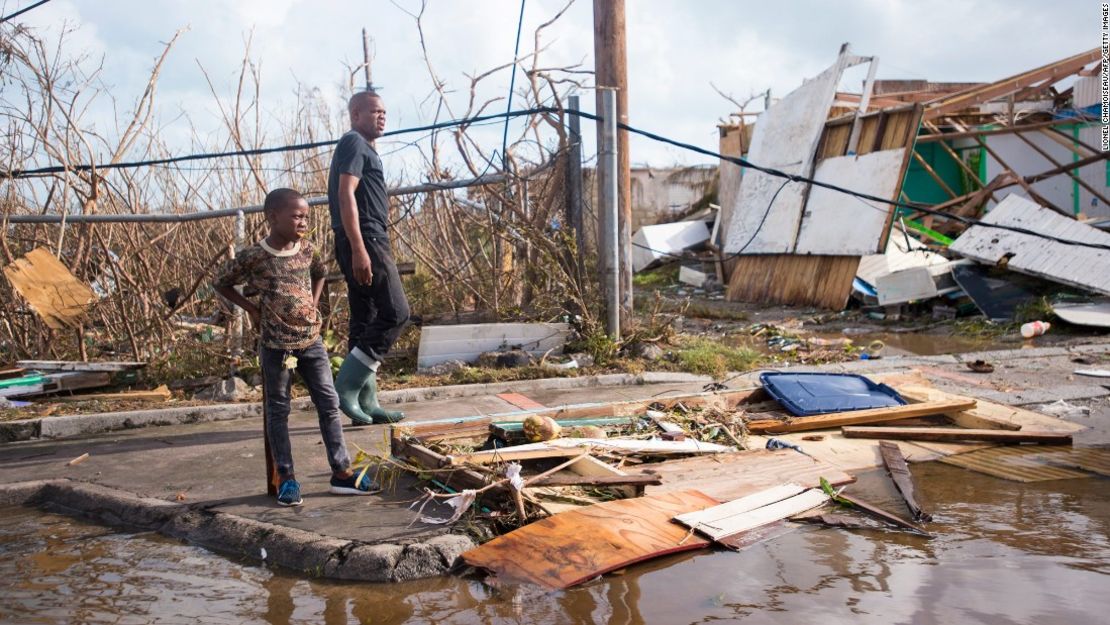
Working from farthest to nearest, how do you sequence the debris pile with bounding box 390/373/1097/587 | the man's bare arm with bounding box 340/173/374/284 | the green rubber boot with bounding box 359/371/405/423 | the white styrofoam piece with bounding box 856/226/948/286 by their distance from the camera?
the white styrofoam piece with bounding box 856/226/948/286 < the green rubber boot with bounding box 359/371/405/423 < the man's bare arm with bounding box 340/173/374/284 < the debris pile with bounding box 390/373/1097/587

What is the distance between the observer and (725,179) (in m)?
19.5

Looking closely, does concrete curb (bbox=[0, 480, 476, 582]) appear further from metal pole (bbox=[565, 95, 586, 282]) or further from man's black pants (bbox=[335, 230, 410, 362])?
metal pole (bbox=[565, 95, 586, 282])

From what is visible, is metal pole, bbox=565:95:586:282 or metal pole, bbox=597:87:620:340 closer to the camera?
metal pole, bbox=597:87:620:340

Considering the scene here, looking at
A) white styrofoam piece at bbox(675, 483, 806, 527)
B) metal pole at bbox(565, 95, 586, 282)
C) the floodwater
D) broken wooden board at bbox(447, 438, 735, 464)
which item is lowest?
the floodwater

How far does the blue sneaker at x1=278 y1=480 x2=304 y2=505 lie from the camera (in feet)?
13.7

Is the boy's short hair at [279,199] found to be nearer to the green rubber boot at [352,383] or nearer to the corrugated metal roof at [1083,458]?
the green rubber boot at [352,383]

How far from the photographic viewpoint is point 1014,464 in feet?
16.5

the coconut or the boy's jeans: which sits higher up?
the boy's jeans

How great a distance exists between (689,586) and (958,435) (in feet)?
9.50

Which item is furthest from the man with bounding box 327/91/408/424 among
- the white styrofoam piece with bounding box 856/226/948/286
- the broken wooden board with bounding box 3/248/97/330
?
the white styrofoam piece with bounding box 856/226/948/286

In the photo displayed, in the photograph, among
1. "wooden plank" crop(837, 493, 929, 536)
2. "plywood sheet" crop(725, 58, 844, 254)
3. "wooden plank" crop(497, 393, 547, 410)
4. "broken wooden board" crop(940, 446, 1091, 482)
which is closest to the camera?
"wooden plank" crop(837, 493, 929, 536)

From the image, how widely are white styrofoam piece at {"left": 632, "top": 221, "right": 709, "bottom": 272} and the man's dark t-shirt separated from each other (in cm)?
1453

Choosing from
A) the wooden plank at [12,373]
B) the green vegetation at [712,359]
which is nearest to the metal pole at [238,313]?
the wooden plank at [12,373]

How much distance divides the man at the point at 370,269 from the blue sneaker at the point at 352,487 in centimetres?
131
